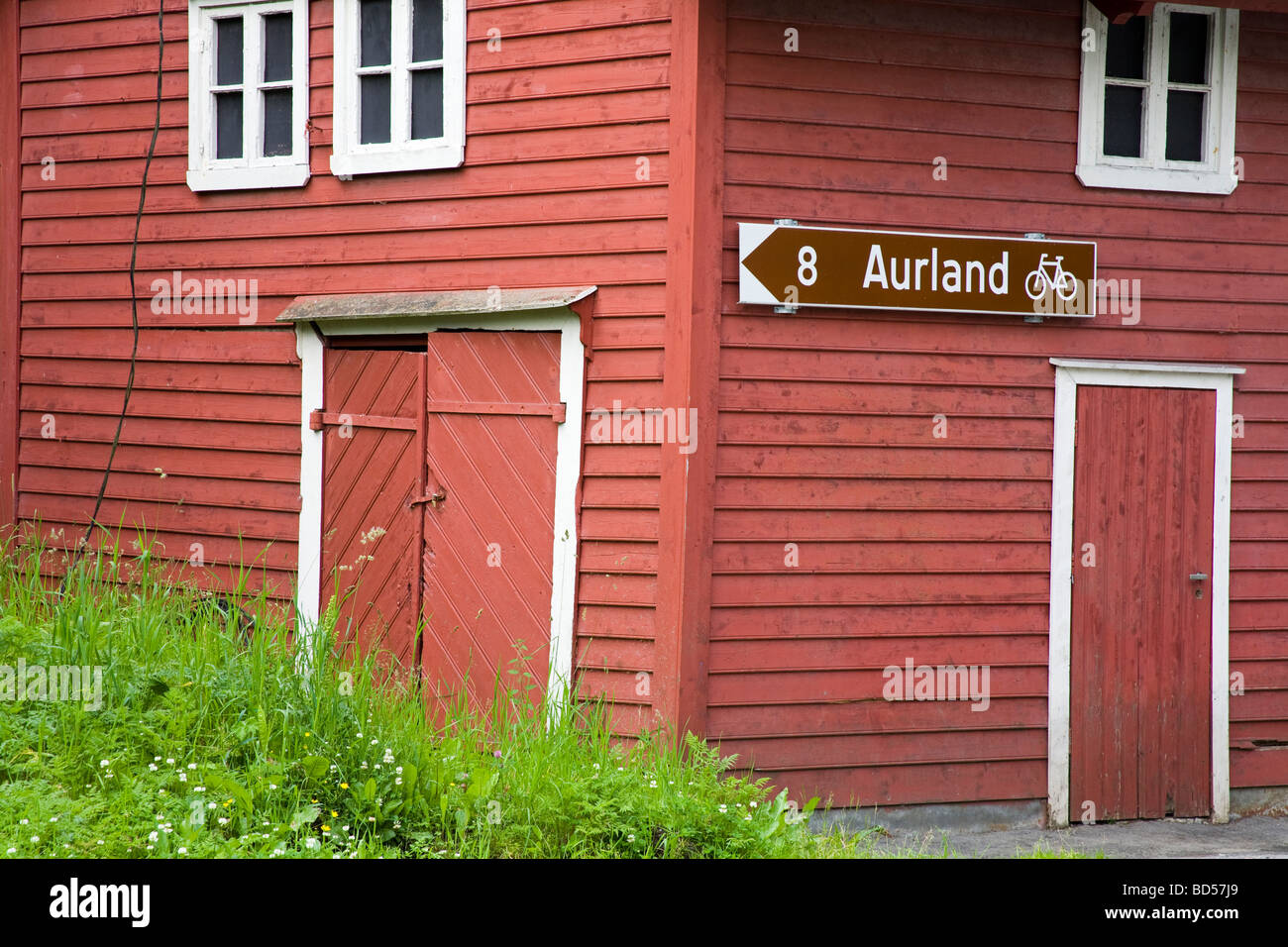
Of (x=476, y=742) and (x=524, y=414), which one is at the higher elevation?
(x=524, y=414)

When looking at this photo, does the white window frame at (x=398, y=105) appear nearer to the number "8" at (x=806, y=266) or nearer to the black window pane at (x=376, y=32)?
the black window pane at (x=376, y=32)

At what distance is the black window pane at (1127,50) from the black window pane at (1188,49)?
0.17 meters

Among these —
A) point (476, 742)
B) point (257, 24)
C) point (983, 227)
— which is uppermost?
point (257, 24)

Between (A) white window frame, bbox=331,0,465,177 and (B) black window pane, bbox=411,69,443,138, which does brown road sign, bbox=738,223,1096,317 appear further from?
(B) black window pane, bbox=411,69,443,138

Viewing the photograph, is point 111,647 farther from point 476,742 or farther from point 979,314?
point 979,314

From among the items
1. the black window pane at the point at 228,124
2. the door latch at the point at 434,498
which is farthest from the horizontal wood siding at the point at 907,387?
the black window pane at the point at 228,124

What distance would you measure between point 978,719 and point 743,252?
2.88m

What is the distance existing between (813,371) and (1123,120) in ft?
7.90

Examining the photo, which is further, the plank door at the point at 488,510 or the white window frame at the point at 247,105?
the white window frame at the point at 247,105

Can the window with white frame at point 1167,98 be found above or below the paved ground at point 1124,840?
above

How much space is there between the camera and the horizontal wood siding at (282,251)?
6844 millimetres

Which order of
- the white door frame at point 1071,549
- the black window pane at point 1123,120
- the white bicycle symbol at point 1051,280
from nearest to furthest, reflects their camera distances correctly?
the white bicycle symbol at point 1051,280 < the white door frame at point 1071,549 < the black window pane at point 1123,120

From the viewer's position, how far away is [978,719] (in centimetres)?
704
